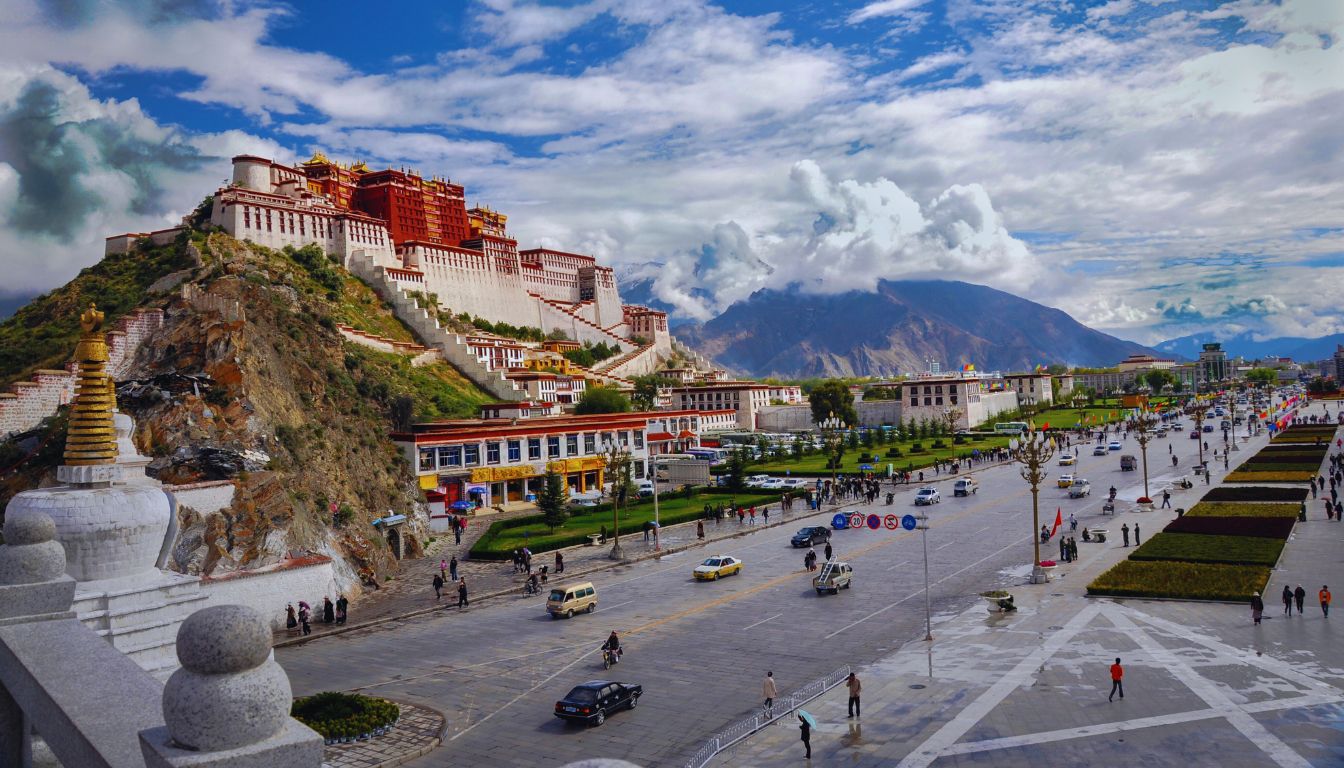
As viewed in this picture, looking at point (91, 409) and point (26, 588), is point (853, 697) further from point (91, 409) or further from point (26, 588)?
point (26, 588)

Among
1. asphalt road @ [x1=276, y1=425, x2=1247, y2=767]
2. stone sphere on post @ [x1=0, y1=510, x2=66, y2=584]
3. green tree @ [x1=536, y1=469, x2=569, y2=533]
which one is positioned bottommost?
asphalt road @ [x1=276, y1=425, x2=1247, y2=767]

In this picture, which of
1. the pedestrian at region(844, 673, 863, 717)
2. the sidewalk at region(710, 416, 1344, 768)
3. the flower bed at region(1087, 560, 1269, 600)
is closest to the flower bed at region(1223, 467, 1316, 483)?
the flower bed at region(1087, 560, 1269, 600)

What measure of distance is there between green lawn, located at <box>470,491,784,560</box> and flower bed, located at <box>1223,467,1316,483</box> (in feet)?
95.2

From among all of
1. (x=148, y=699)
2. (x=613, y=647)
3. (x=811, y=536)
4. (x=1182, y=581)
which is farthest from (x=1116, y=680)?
(x=811, y=536)

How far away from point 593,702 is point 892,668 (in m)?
7.78

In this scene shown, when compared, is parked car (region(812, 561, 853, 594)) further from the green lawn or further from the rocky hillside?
the rocky hillside

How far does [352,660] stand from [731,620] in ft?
36.3

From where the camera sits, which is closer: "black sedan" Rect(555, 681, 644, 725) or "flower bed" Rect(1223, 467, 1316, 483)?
"black sedan" Rect(555, 681, 644, 725)

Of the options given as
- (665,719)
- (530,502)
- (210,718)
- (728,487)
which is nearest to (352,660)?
(665,719)

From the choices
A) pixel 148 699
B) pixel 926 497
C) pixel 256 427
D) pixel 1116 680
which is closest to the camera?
pixel 148 699

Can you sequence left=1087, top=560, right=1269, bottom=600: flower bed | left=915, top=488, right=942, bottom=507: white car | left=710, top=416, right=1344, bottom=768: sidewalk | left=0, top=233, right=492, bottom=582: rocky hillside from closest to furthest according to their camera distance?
left=710, top=416, right=1344, bottom=768: sidewalk < left=1087, top=560, right=1269, bottom=600: flower bed < left=0, top=233, right=492, bottom=582: rocky hillside < left=915, top=488, right=942, bottom=507: white car

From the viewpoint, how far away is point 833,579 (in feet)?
106

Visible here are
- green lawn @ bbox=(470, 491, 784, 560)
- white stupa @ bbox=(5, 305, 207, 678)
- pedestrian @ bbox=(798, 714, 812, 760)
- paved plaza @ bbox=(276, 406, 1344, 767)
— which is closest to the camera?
white stupa @ bbox=(5, 305, 207, 678)

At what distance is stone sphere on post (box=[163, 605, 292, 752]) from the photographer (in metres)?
4.57
